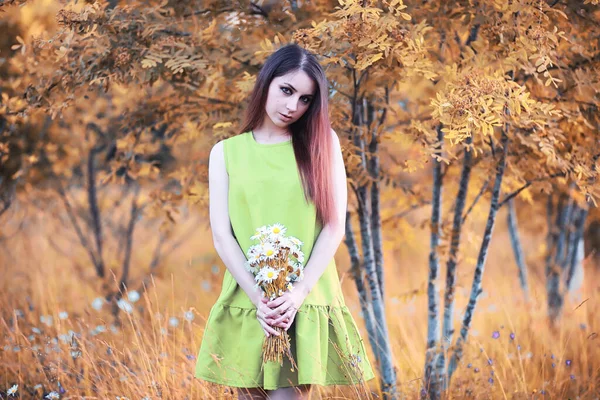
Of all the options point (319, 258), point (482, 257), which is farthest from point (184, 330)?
point (319, 258)

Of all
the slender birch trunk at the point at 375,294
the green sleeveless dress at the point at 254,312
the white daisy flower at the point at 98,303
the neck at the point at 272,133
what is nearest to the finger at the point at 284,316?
the green sleeveless dress at the point at 254,312

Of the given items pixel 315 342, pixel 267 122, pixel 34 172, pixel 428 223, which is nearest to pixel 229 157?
pixel 267 122

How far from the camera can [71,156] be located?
554 centimetres

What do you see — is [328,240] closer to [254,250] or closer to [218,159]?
[254,250]

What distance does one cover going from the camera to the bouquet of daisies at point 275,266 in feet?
6.74

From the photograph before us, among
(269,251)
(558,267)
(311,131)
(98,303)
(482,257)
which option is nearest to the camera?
(269,251)

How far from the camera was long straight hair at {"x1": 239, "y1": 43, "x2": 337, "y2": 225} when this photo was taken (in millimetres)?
2234

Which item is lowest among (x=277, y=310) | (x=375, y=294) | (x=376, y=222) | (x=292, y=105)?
(x=375, y=294)

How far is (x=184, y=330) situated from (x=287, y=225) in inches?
114

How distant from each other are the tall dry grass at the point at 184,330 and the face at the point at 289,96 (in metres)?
1.04

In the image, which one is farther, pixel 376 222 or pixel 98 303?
pixel 98 303

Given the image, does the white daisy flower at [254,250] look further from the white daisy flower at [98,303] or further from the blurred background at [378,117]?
the white daisy flower at [98,303]

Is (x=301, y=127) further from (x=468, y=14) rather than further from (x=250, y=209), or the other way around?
(x=468, y=14)

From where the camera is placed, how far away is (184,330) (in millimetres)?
4883
